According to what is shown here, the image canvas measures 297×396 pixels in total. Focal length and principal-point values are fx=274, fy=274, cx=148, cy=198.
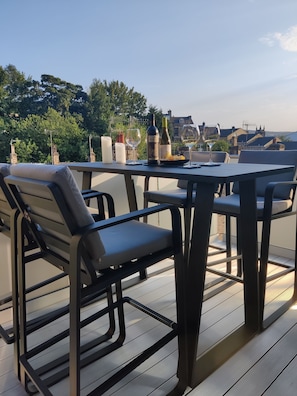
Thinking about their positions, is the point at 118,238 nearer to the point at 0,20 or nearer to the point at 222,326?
the point at 222,326

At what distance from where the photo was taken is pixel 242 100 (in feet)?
16.2

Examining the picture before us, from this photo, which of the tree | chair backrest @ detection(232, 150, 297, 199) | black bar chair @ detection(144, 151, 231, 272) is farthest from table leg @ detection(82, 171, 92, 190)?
the tree

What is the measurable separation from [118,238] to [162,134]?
1.04m

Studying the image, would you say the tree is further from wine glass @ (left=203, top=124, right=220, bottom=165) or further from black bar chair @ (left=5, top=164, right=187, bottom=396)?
black bar chair @ (left=5, top=164, right=187, bottom=396)

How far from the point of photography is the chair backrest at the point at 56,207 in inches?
29.4

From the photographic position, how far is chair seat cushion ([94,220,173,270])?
3.04ft

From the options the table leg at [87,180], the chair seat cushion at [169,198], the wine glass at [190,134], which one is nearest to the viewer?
the wine glass at [190,134]

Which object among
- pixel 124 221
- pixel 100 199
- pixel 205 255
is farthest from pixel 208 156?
pixel 124 221

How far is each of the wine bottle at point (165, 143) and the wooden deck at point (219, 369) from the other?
38.7 inches

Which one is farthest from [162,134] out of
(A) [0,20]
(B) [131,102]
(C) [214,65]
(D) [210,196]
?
(C) [214,65]

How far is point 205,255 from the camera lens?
1.10m

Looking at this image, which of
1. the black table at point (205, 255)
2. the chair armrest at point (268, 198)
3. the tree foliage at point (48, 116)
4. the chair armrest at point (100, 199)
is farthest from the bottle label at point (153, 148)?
the tree foliage at point (48, 116)

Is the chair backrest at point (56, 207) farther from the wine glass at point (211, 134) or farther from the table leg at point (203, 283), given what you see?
the wine glass at point (211, 134)

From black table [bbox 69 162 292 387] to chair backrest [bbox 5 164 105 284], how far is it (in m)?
0.43
